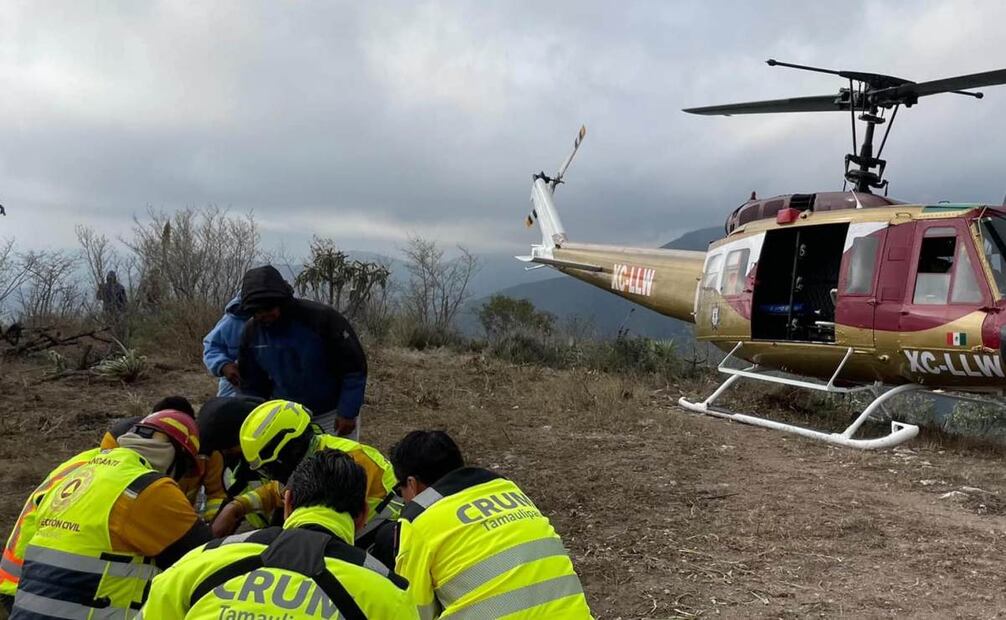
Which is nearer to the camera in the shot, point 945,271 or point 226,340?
point 226,340

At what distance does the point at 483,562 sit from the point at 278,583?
0.83m

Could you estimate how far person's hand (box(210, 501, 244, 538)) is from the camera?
9.61 ft

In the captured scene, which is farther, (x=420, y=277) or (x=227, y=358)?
(x=420, y=277)

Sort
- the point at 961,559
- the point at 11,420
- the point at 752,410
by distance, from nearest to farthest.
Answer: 1. the point at 961,559
2. the point at 11,420
3. the point at 752,410

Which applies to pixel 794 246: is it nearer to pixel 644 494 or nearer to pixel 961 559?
pixel 644 494

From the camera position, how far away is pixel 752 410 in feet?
30.5

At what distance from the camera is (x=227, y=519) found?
2.95 metres

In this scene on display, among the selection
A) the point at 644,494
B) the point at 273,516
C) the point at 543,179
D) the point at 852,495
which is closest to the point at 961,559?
the point at 852,495

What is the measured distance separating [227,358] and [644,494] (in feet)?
10.5

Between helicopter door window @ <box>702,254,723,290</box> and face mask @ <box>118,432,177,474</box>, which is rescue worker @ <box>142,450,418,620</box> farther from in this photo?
helicopter door window @ <box>702,254,723,290</box>

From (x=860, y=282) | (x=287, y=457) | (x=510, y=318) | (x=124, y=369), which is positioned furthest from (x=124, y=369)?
(x=510, y=318)

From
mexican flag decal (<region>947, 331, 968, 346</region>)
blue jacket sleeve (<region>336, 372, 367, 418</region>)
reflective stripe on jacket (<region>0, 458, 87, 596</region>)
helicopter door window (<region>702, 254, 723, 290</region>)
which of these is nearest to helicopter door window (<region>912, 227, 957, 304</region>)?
mexican flag decal (<region>947, 331, 968, 346</region>)

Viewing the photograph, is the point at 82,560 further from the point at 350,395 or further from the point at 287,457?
the point at 350,395

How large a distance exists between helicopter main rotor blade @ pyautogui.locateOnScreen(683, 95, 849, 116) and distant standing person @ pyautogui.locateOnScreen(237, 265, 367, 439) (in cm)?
671
